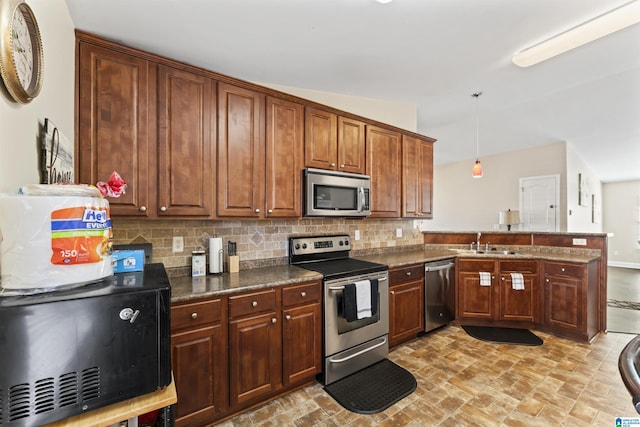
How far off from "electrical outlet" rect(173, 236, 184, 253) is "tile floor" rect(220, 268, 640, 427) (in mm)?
1297

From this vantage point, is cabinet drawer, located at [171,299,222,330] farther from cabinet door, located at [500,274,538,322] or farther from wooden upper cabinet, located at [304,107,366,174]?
cabinet door, located at [500,274,538,322]

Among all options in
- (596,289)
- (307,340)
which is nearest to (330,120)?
(307,340)

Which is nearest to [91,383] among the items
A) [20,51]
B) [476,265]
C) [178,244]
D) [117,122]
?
[20,51]

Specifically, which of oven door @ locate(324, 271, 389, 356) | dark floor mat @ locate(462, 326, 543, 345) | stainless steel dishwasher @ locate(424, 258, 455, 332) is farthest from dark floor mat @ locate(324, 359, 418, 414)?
dark floor mat @ locate(462, 326, 543, 345)

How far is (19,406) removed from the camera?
706 mm

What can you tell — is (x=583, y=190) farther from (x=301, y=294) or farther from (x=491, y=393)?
(x=301, y=294)

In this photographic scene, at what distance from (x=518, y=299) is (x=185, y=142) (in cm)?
400

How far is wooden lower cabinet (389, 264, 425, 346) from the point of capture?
2.76m

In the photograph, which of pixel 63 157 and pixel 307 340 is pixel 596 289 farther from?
pixel 63 157

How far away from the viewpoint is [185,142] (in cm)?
199

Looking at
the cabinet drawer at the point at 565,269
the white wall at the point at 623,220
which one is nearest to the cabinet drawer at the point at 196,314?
the cabinet drawer at the point at 565,269

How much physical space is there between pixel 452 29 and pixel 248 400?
3077 mm

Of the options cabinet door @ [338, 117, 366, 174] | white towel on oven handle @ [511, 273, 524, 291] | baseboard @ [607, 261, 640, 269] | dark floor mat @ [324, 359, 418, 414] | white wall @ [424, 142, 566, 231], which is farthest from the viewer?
baseboard @ [607, 261, 640, 269]

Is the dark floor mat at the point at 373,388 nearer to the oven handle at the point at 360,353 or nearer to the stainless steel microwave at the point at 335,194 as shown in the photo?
the oven handle at the point at 360,353
